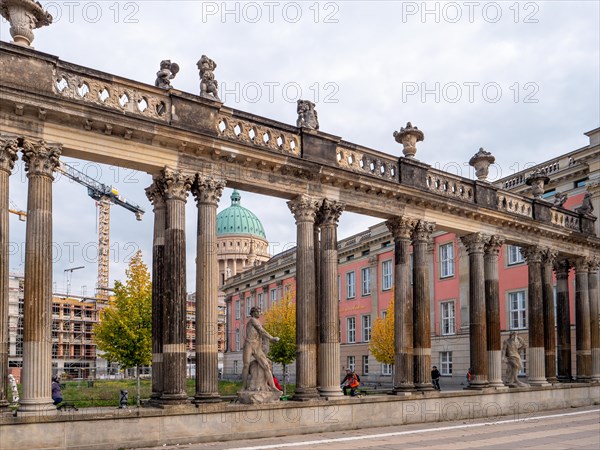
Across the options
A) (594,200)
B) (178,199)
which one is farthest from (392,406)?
(594,200)

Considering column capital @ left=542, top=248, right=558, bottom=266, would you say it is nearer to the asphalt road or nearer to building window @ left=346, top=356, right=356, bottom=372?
the asphalt road

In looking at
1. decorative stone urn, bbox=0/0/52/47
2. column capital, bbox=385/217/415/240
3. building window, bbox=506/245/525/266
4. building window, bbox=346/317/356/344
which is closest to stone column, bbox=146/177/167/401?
decorative stone urn, bbox=0/0/52/47

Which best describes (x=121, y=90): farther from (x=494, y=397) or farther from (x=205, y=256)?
(x=494, y=397)

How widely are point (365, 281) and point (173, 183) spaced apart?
42.9 m

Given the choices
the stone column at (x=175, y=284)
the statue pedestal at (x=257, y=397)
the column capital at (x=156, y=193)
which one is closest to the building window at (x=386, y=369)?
the statue pedestal at (x=257, y=397)

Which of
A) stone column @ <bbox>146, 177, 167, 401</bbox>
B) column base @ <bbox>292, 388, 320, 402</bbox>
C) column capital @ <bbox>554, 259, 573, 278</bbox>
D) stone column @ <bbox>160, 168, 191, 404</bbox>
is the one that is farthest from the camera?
column capital @ <bbox>554, 259, 573, 278</bbox>

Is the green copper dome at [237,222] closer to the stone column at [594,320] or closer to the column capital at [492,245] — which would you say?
the stone column at [594,320]

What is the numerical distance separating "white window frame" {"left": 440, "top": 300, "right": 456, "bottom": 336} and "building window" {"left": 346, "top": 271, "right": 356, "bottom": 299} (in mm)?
11875

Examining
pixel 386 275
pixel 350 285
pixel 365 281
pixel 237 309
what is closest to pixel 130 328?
pixel 386 275

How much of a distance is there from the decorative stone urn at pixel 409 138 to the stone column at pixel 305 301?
17.6ft

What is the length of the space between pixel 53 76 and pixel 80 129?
52.3 inches

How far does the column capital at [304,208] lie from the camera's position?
21.0m

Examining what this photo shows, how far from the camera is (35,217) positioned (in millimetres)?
15820

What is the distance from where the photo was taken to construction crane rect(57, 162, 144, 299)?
115 meters
